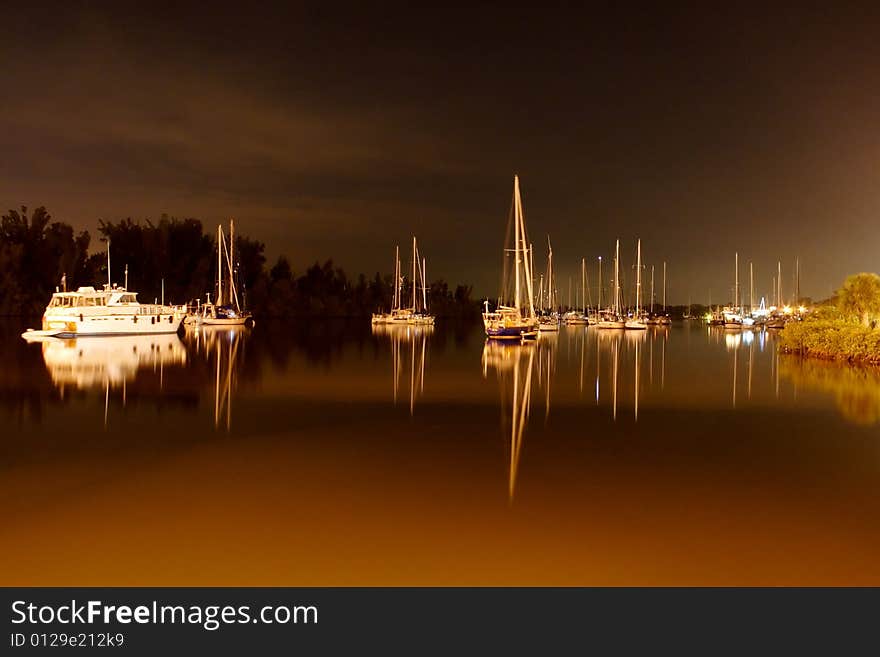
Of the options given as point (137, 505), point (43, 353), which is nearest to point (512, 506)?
point (137, 505)

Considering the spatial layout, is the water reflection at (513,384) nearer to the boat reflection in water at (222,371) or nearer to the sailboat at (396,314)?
the boat reflection in water at (222,371)

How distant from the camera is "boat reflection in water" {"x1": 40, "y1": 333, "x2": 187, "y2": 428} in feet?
68.3

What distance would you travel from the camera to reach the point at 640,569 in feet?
22.3

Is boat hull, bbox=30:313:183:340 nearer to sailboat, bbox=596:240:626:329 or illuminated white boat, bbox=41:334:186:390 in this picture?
illuminated white boat, bbox=41:334:186:390

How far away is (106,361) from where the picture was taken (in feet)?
93.2

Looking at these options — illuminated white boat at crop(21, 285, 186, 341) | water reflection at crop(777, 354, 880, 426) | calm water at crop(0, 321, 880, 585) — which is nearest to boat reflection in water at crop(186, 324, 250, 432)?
calm water at crop(0, 321, 880, 585)

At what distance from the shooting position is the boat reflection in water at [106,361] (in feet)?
68.3

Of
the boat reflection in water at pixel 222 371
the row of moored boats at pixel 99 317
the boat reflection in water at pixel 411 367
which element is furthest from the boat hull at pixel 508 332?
the row of moored boats at pixel 99 317

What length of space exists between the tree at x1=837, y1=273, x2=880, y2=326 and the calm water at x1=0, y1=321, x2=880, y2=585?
2023 centimetres

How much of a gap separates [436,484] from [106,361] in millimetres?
22336

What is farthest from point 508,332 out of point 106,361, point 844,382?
point 844,382

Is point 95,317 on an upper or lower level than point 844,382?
upper

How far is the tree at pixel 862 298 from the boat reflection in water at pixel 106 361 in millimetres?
32747

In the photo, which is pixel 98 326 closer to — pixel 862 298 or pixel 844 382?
pixel 844 382
